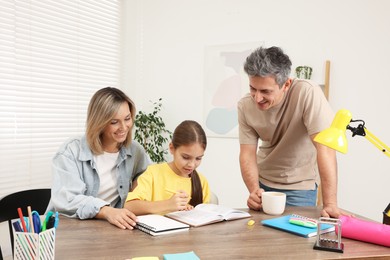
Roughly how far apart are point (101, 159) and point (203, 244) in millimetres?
827

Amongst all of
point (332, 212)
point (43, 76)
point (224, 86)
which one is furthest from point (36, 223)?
point (224, 86)

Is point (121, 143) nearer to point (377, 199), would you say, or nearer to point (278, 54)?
point (278, 54)

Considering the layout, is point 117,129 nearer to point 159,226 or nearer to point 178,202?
point 178,202

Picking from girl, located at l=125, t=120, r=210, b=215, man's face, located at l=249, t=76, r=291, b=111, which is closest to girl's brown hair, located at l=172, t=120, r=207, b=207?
girl, located at l=125, t=120, r=210, b=215

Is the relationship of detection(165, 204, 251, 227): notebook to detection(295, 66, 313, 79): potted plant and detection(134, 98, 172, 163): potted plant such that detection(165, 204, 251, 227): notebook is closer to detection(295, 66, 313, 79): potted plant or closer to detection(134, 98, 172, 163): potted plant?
detection(295, 66, 313, 79): potted plant

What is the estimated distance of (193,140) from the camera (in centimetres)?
171

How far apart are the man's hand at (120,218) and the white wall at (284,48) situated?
2.44 metres

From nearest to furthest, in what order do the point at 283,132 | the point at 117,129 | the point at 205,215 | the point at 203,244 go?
the point at 203,244 < the point at 205,215 < the point at 117,129 < the point at 283,132

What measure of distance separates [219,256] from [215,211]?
0.45 m

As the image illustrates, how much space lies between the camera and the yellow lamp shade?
3.86ft

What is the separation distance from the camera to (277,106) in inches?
74.6

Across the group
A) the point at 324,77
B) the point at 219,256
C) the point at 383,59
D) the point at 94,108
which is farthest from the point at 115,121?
the point at 383,59

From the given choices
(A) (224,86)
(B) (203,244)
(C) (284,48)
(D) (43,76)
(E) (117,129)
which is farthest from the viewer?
(A) (224,86)

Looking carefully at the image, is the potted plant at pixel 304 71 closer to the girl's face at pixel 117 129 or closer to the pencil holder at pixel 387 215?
the girl's face at pixel 117 129
